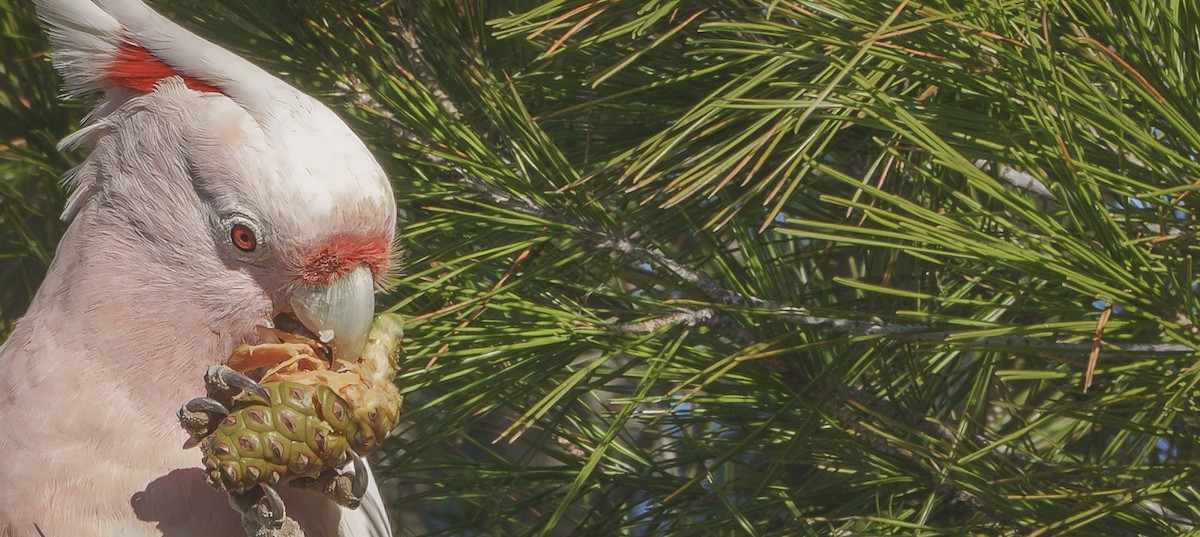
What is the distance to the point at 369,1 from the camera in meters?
1.38

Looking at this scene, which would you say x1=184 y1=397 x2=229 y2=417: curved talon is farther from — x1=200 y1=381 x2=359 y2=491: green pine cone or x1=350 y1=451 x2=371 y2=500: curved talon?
x1=350 y1=451 x2=371 y2=500: curved talon

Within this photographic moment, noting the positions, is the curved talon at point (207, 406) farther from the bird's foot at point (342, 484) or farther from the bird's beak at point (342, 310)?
the bird's beak at point (342, 310)

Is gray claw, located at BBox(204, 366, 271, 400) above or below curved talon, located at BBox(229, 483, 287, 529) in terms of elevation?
above

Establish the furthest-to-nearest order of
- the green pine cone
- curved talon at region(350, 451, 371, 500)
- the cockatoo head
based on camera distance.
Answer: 1. the cockatoo head
2. curved talon at region(350, 451, 371, 500)
3. the green pine cone

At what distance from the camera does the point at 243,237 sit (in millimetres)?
1122

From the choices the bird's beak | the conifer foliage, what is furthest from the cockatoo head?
the conifer foliage

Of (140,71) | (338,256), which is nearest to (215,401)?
(338,256)

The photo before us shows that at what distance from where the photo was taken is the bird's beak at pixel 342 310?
112cm

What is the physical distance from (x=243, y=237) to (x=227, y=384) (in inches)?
9.9

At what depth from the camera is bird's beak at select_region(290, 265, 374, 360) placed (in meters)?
1.12

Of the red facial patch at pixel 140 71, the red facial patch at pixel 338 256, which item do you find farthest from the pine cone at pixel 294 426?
the red facial patch at pixel 140 71

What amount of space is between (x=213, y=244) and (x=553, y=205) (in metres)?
Result: 0.37

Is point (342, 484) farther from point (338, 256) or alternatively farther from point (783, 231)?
point (783, 231)

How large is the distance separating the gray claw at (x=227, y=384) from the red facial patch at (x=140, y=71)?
0.39m
